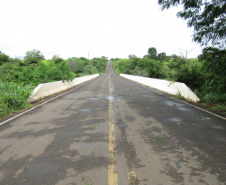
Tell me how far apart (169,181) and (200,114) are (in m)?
5.23

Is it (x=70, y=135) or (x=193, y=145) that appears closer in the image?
(x=193, y=145)

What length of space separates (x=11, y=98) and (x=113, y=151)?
6.95 metres

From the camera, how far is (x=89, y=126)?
5.45 m

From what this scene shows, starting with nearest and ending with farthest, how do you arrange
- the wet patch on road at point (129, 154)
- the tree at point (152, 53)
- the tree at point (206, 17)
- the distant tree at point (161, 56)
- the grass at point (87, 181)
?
the grass at point (87, 181) → the wet patch on road at point (129, 154) → the tree at point (206, 17) → the tree at point (152, 53) → the distant tree at point (161, 56)

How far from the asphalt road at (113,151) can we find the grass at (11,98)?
198 cm

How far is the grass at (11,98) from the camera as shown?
24.9 feet

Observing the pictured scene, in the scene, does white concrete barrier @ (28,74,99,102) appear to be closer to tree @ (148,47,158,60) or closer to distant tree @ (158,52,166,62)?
tree @ (148,47,158,60)

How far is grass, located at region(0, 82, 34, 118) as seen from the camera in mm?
7583

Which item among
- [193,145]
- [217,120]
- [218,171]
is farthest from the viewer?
[217,120]

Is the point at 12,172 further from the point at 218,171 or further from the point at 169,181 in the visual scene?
the point at 218,171

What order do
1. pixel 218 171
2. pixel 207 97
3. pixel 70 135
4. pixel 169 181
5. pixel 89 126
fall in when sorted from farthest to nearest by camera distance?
1. pixel 207 97
2. pixel 89 126
3. pixel 70 135
4. pixel 218 171
5. pixel 169 181

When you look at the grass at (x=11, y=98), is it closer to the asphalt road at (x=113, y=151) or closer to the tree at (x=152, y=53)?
the asphalt road at (x=113, y=151)

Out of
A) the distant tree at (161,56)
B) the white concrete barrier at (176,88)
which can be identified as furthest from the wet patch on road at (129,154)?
the distant tree at (161,56)

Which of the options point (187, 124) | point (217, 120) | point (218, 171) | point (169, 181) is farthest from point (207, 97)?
point (169, 181)
